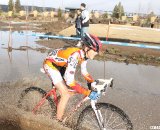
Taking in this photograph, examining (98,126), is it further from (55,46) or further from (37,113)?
(55,46)

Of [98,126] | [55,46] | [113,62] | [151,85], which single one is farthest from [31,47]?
[98,126]

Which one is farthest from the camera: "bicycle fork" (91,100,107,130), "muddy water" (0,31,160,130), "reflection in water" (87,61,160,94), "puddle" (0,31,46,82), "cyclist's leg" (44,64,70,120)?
"puddle" (0,31,46,82)

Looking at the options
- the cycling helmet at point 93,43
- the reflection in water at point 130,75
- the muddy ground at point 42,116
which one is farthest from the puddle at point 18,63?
the cycling helmet at point 93,43

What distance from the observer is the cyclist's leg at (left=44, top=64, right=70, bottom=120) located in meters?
5.87

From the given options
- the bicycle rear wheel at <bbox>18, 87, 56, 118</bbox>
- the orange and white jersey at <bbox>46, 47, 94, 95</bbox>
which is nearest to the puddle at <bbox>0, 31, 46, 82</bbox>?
the bicycle rear wheel at <bbox>18, 87, 56, 118</bbox>

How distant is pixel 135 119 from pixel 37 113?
91.8 inches

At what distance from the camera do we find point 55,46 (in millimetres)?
19906

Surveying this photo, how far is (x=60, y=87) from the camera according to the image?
5.88 metres

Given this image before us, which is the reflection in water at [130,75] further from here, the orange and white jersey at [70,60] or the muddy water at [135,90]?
the orange and white jersey at [70,60]

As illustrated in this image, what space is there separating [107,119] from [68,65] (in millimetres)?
1107

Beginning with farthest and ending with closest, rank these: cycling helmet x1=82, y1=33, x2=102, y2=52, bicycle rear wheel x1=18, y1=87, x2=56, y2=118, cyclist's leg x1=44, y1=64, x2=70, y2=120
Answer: bicycle rear wheel x1=18, y1=87, x2=56, y2=118 < cyclist's leg x1=44, y1=64, x2=70, y2=120 < cycling helmet x1=82, y1=33, x2=102, y2=52

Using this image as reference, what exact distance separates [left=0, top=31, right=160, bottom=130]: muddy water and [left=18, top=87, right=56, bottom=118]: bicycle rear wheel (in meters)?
0.45

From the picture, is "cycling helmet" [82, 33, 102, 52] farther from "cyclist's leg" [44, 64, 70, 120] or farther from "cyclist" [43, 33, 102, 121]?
"cyclist's leg" [44, 64, 70, 120]

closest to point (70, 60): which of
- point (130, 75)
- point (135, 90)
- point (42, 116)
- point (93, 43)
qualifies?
point (93, 43)
